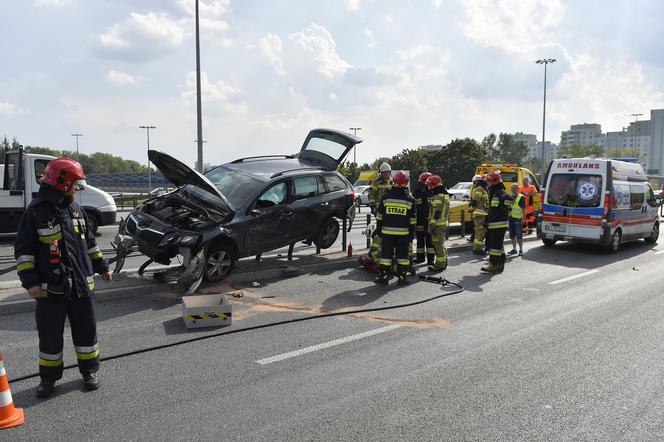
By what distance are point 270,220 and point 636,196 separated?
1042cm

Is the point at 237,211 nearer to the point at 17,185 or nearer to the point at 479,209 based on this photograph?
the point at 479,209

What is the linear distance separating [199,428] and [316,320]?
2.79 m

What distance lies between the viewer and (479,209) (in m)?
11.5

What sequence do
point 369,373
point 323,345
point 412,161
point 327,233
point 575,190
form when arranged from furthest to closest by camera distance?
1. point 412,161
2. point 575,190
3. point 327,233
4. point 323,345
5. point 369,373

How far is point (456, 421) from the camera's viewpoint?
12.3ft

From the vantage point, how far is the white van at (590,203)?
12375 mm

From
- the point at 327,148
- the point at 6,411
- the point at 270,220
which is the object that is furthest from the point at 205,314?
the point at 327,148

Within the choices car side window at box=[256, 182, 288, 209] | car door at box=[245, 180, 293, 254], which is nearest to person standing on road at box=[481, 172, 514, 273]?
car door at box=[245, 180, 293, 254]

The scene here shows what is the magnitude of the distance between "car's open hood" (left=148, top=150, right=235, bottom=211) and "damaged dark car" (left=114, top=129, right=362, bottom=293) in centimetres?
2

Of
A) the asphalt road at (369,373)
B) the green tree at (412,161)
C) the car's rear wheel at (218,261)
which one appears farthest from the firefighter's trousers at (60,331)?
the green tree at (412,161)

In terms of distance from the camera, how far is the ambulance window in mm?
13461

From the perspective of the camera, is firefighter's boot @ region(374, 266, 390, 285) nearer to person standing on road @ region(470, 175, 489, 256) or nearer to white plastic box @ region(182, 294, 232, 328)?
white plastic box @ region(182, 294, 232, 328)

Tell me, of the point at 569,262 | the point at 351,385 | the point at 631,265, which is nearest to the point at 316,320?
the point at 351,385

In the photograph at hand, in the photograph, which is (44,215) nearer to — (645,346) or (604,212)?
(645,346)
